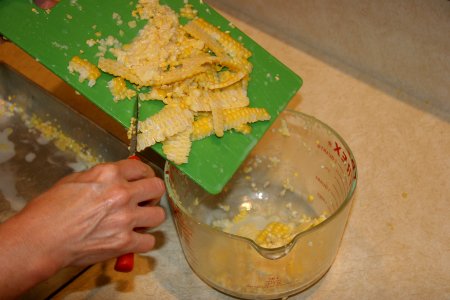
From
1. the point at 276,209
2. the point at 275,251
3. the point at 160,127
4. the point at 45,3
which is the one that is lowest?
the point at 276,209

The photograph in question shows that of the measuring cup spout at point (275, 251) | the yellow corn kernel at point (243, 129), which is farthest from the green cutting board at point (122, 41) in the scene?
the measuring cup spout at point (275, 251)

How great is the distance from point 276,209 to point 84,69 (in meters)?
0.46

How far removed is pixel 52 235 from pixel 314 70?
792mm

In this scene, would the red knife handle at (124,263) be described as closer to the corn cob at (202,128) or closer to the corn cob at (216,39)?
the corn cob at (202,128)

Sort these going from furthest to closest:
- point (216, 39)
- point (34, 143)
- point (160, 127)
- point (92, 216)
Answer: point (34, 143) → point (216, 39) → point (160, 127) → point (92, 216)

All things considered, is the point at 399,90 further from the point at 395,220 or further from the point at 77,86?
the point at 77,86

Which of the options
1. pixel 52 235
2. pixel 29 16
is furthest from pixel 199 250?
pixel 29 16

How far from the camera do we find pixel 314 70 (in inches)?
50.8

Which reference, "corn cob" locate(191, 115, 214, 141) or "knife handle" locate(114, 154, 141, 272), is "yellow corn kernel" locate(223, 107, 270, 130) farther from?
"knife handle" locate(114, 154, 141, 272)

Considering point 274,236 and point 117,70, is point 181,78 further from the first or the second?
point 274,236

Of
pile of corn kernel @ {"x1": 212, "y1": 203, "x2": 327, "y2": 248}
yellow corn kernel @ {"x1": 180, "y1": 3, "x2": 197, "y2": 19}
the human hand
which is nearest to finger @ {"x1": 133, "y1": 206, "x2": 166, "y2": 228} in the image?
the human hand

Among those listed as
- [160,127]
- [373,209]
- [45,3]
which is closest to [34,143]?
[45,3]

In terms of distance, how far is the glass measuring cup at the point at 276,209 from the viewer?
84cm

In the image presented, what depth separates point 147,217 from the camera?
792mm
